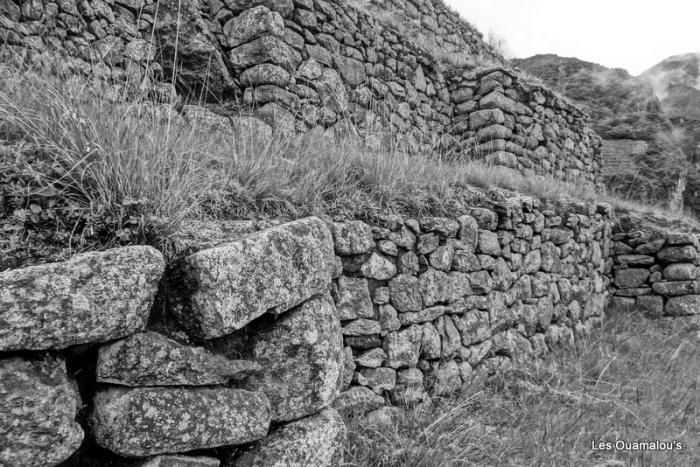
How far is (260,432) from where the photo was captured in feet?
5.48

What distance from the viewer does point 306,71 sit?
4.49 meters

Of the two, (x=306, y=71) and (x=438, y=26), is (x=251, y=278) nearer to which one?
(x=306, y=71)

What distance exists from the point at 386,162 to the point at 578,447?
220 centimetres

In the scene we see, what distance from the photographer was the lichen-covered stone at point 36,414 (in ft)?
3.76

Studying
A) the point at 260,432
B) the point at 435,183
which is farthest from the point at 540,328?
the point at 260,432

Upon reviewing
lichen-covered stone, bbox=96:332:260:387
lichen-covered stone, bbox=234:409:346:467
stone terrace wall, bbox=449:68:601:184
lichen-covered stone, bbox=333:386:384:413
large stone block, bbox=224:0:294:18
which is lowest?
lichen-covered stone, bbox=333:386:384:413

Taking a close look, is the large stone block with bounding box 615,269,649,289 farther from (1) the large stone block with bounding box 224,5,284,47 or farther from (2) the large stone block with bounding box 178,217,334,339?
(2) the large stone block with bounding box 178,217,334,339

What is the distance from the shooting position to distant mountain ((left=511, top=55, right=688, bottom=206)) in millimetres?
10664

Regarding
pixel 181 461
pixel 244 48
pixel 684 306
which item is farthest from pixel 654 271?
pixel 181 461

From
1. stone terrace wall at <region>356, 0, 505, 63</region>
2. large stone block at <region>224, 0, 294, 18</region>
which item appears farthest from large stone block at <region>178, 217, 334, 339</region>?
stone terrace wall at <region>356, 0, 505, 63</region>

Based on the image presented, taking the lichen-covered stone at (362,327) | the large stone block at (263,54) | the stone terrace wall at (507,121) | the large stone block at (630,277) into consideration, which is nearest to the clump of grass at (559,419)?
the lichen-covered stone at (362,327)

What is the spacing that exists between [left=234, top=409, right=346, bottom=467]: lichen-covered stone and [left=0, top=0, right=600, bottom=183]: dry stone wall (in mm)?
1736

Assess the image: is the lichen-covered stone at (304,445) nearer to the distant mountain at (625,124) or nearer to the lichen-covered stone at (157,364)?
the lichen-covered stone at (157,364)

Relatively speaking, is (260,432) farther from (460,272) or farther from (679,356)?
(679,356)
